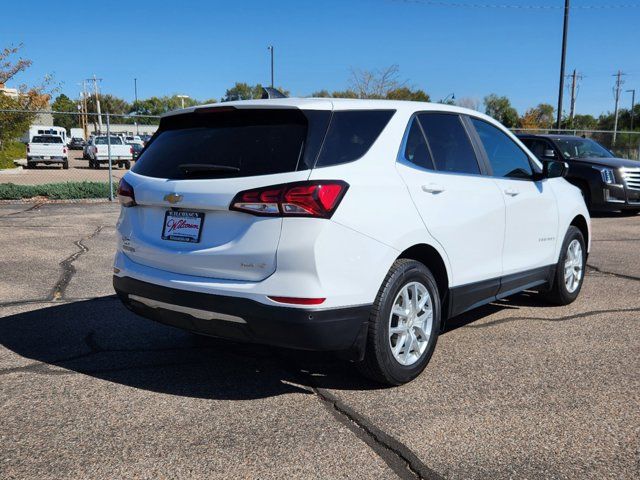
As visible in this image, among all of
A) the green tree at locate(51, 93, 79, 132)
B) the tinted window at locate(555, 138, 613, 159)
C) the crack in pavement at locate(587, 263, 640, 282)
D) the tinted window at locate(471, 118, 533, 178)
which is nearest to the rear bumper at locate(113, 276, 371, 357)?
the tinted window at locate(471, 118, 533, 178)

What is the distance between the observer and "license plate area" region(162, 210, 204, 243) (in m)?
3.58

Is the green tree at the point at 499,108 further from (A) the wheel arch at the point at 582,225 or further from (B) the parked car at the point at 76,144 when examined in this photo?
(A) the wheel arch at the point at 582,225

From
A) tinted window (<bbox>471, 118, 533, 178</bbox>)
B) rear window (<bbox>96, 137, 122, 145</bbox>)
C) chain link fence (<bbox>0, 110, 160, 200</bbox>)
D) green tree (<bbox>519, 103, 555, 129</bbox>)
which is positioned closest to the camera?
tinted window (<bbox>471, 118, 533, 178</bbox>)

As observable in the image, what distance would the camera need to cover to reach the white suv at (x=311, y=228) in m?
3.33

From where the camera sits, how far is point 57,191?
1516cm

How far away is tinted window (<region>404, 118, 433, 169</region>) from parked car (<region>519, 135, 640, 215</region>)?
9.86m

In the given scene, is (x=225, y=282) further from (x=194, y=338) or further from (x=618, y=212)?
(x=618, y=212)

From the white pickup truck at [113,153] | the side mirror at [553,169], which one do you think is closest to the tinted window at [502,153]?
the side mirror at [553,169]

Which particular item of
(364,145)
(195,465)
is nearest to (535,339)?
(364,145)

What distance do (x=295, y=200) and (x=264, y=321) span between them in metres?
0.69

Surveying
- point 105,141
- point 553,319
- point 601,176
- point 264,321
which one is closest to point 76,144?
point 105,141

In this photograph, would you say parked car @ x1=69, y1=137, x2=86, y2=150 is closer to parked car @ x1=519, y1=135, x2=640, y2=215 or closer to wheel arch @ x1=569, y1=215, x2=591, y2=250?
parked car @ x1=519, y1=135, x2=640, y2=215

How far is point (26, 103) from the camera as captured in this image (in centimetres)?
2750

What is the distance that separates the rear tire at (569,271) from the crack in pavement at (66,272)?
16.0 feet
